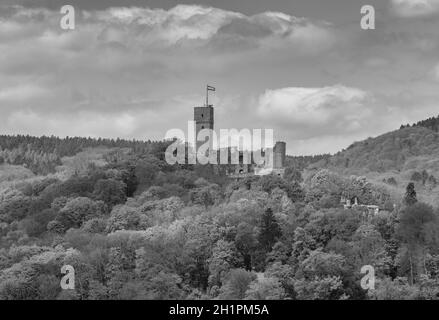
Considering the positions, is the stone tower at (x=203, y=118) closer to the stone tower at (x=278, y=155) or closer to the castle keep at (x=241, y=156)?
the castle keep at (x=241, y=156)

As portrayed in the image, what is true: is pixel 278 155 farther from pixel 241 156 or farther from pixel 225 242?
pixel 225 242

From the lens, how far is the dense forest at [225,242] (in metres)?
80.2

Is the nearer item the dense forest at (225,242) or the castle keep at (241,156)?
the dense forest at (225,242)

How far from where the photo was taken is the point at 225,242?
289 ft

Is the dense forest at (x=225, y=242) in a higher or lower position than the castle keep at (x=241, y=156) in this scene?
lower

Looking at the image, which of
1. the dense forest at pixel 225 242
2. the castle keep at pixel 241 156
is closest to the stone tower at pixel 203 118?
the castle keep at pixel 241 156

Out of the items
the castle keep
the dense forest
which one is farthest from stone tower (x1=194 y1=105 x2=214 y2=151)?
the dense forest

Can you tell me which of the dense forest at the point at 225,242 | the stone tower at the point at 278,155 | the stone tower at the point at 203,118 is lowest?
the dense forest at the point at 225,242

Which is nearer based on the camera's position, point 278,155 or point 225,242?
point 225,242

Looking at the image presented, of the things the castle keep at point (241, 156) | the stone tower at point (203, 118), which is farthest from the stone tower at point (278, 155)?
the stone tower at point (203, 118)

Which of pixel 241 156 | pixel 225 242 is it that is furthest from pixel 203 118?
pixel 225 242

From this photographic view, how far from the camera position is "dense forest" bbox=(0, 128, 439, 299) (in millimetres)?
80250
